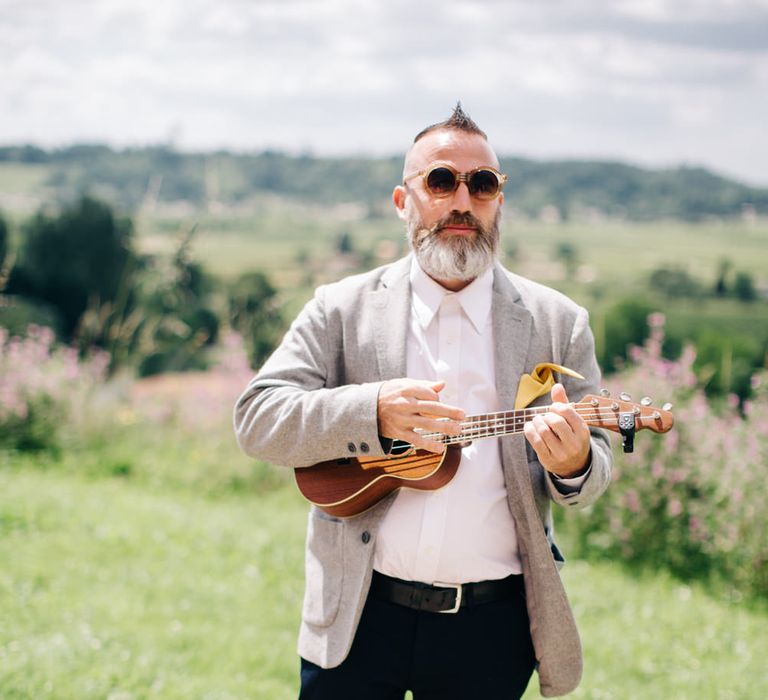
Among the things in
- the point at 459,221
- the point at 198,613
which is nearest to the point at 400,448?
the point at 459,221

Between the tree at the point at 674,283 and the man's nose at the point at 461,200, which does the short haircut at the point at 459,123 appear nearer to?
the man's nose at the point at 461,200

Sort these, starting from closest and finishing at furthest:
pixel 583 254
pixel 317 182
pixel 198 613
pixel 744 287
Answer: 1. pixel 198 613
2. pixel 744 287
3. pixel 583 254
4. pixel 317 182

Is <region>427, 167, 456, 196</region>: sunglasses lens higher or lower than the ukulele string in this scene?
higher

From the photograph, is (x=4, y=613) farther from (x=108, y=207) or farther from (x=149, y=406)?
(x=108, y=207)

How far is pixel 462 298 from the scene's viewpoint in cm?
227

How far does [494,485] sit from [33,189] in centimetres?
1962

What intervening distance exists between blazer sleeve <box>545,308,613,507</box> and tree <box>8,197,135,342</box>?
14.3 m

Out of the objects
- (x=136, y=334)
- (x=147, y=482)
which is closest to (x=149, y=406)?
(x=136, y=334)

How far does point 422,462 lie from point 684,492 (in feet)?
13.9

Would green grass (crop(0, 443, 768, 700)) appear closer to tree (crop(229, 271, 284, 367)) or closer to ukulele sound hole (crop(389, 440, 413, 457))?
tree (crop(229, 271, 284, 367))

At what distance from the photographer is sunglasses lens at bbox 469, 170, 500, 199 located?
7.17ft

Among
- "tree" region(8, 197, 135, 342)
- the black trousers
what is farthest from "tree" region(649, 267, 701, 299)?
"tree" region(8, 197, 135, 342)

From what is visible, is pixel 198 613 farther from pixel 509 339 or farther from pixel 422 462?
pixel 509 339

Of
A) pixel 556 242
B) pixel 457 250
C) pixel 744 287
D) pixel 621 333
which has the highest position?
pixel 556 242
